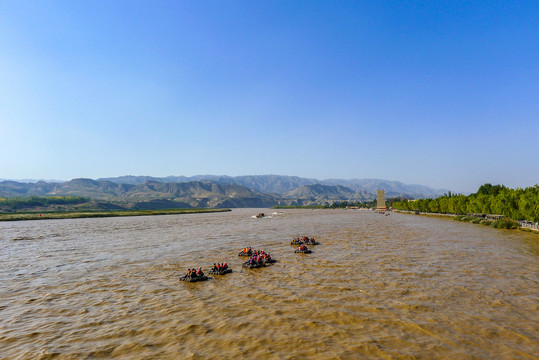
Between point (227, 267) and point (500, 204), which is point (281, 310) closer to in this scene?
point (227, 267)

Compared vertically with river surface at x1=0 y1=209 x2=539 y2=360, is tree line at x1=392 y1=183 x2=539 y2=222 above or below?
above

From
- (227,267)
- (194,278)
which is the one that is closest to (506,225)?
(227,267)

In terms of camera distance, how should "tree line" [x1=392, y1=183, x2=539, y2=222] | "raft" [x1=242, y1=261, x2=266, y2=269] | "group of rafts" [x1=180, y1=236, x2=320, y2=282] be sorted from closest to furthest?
"group of rafts" [x1=180, y1=236, x2=320, y2=282]
"raft" [x1=242, y1=261, x2=266, y2=269]
"tree line" [x1=392, y1=183, x2=539, y2=222]

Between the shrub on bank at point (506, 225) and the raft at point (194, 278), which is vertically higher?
the shrub on bank at point (506, 225)

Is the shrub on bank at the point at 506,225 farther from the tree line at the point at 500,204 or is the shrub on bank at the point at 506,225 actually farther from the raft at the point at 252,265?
the raft at the point at 252,265

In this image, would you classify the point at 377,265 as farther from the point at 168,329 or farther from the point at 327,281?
the point at 168,329

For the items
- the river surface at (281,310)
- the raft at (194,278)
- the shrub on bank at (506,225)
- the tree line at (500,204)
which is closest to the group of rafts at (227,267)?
the raft at (194,278)

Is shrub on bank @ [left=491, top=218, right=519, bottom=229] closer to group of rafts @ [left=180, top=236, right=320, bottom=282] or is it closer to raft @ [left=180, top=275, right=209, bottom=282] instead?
group of rafts @ [left=180, top=236, right=320, bottom=282]

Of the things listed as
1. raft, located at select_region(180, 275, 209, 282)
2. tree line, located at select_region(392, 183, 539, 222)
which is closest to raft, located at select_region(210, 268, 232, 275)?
raft, located at select_region(180, 275, 209, 282)

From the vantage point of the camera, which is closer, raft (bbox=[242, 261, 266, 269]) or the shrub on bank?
raft (bbox=[242, 261, 266, 269])

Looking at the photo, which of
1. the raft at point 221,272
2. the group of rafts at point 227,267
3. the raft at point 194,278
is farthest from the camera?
the raft at point 221,272

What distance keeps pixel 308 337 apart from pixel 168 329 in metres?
7.27

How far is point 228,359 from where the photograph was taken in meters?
11.5

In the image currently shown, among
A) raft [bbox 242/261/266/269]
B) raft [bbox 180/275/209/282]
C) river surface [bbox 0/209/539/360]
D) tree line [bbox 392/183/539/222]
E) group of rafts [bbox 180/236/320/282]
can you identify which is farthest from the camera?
tree line [bbox 392/183/539/222]
